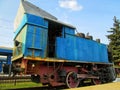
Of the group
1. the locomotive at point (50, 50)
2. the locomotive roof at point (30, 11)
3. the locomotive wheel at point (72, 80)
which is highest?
the locomotive roof at point (30, 11)

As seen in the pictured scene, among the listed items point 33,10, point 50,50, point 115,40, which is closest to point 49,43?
point 50,50

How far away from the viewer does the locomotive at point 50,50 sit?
11477 millimetres

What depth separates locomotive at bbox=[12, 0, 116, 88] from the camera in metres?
11.5

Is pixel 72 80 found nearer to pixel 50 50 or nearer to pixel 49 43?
pixel 50 50

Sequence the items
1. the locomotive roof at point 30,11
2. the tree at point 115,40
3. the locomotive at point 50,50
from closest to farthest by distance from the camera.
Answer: the locomotive at point 50,50 → the locomotive roof at point 30,11 → the tree at point 115,40

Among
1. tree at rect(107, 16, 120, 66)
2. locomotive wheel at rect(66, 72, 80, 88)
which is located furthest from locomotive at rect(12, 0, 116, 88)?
tree at rect(107, 16, 120, 66)

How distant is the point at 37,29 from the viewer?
11914 millimetres

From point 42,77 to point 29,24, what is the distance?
314cm

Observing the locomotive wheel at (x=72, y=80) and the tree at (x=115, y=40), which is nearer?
the locomotive wheel at (x=72, y=80)

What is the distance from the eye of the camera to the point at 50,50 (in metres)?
13.2

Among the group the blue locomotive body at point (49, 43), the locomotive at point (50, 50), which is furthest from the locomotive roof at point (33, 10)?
the blue locomotive body at point (49, 43)

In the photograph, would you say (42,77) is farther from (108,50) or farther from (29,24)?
(108,50)

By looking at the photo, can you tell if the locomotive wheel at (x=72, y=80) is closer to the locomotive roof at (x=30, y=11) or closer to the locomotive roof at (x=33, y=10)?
the locomotive roof at (x=30, y=11)

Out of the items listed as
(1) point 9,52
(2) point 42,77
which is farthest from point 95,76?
(1) point 9,52
